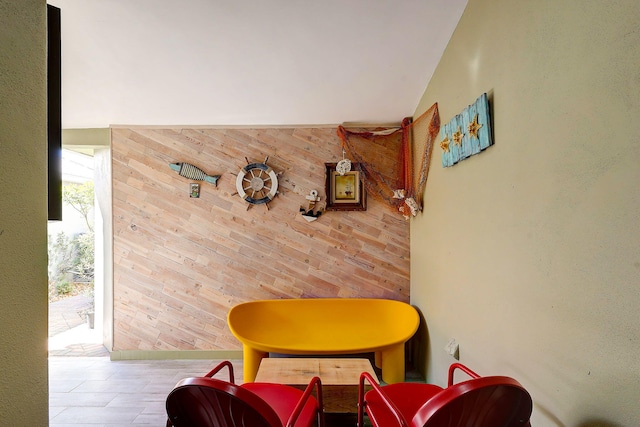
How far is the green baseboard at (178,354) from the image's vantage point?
321cm

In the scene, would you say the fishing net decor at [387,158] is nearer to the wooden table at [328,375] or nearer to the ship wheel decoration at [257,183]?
the ship wheel decoration at [257,183]

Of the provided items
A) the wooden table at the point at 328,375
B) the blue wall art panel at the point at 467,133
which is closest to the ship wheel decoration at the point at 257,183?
the wooden table at the point at 328,375

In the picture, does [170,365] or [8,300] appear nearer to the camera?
[8,300]

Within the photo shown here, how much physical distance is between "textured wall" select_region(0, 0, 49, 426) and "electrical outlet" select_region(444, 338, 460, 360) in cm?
216

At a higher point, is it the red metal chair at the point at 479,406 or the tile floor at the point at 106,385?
the red metal chair at the point at 479,406

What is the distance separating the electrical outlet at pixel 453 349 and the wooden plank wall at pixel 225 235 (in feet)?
3.58

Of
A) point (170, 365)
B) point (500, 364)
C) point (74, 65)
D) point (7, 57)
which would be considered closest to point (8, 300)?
point (7, 57)

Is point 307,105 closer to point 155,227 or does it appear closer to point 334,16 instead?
point 334,16

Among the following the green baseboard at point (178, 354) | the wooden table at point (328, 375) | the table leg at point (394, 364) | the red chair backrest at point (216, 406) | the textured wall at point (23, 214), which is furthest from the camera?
the green baseboard at point (178, 354)

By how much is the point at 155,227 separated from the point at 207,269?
28.8 inches

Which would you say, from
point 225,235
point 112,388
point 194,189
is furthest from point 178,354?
point 194,189

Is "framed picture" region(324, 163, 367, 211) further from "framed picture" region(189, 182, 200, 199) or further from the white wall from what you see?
"framed picture" region(189, 182, 200, 199)

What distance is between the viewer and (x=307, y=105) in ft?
9.77

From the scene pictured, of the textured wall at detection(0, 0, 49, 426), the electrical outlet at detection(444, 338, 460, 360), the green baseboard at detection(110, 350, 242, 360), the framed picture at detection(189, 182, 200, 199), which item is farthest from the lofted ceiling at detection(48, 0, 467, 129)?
the green baseboard at detection(110, 350, 242, 360)
